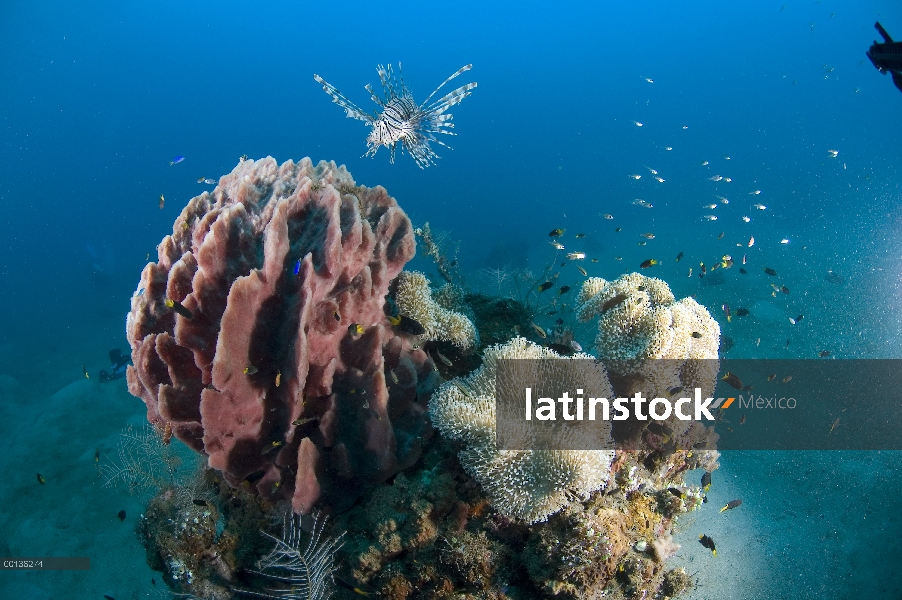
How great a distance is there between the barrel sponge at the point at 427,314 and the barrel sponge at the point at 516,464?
102cm

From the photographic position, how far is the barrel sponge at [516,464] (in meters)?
2.98

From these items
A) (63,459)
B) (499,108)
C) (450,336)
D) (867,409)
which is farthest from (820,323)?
(499,108)

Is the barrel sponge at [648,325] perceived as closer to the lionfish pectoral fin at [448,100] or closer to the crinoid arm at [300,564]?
the lionfish pectoral fin at [448,100]

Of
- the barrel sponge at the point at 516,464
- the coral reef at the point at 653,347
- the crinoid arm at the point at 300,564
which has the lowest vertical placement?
the crinoid arm at the point at 300,564

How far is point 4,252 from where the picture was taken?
198 feet

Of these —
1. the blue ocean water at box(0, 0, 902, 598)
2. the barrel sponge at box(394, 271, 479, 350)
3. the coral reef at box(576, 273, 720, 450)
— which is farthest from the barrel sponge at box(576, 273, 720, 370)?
the barrel sponge at box(394, 271, 479, 350)

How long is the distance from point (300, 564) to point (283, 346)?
170 centimetres

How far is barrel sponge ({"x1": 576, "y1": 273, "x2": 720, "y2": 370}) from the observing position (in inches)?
154

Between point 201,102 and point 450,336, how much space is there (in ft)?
426

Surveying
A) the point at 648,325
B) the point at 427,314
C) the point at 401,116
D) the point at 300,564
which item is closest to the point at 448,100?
the point at 401,116

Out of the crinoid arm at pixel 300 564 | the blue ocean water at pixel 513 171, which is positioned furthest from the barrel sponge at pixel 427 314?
the crinoid arm at pixel 300 564

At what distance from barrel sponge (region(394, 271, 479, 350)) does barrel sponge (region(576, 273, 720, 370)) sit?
1.34m

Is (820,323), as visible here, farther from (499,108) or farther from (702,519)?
(499,108)

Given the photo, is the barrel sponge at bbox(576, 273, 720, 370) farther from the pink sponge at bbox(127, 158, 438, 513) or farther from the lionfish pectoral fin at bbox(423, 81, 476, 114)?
the lionfish pectoral fin at bbox(423, 81, 476, 114)
